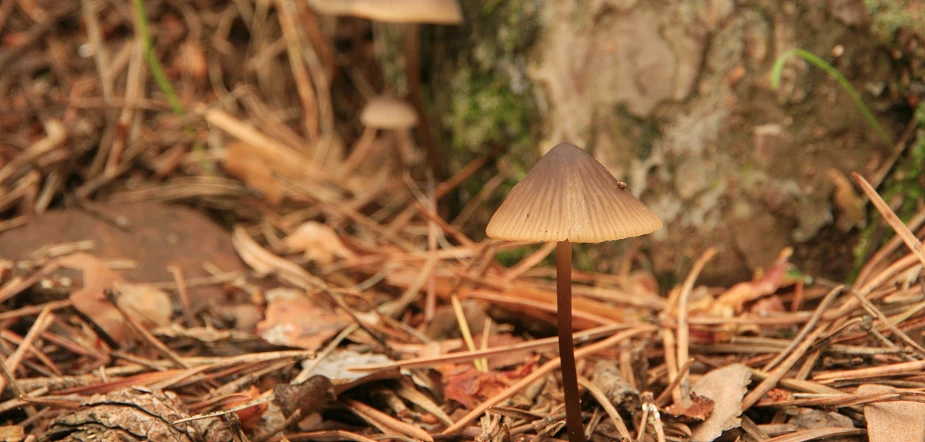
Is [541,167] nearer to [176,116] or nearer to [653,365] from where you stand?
[653,365]

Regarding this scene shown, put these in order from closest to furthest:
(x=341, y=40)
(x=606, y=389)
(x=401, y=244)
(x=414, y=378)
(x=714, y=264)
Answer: (x=606, y=389) < (x=414, y=378) < (x=714, y=264) < (x=401, y=244) < (x=341, y=40)

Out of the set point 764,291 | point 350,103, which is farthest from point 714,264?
point 350,103

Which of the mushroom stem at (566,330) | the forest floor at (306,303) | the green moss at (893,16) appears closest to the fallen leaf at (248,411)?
the forest floor at (306,303)

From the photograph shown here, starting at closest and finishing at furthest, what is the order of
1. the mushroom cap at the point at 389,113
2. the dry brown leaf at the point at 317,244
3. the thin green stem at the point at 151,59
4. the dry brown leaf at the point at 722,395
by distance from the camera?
the dry brown leaf at the point at 722,395, the dry brown leaf at the point at 317,244, the thin green stem at the point at 151,59, the mushroom cap at the point at 389,113

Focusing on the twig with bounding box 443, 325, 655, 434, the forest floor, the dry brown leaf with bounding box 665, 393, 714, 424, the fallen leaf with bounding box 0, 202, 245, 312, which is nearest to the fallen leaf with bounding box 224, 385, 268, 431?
the forest floor

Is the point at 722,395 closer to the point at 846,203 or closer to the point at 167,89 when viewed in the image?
the point at 846,203

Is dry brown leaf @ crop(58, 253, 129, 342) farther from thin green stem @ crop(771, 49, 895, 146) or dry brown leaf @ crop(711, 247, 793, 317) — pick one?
thin green stem @ crop(771, 49, 895, 146)

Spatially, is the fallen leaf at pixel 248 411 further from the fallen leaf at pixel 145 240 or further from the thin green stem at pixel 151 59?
the thin green stem at pixel 151 59

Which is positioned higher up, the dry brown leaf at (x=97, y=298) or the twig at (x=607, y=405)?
the dry brown leaf at (x=97, y=298)
